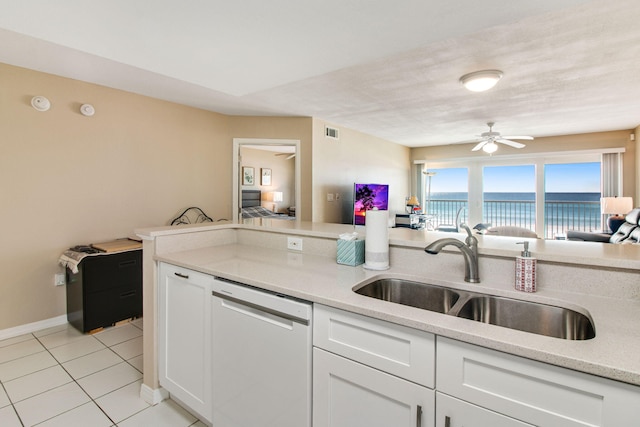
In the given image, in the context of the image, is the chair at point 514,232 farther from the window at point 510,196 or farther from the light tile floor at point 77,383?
the light tile floor at point 77,383

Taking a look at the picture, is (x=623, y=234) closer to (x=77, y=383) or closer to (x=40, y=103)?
(x=77, y=383)

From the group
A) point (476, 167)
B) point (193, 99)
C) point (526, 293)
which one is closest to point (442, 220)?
point (476, 167)

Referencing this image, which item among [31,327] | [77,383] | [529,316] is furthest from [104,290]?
A: [529,316]

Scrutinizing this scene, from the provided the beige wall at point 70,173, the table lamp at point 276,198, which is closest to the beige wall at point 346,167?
the beige wall at point 70,173

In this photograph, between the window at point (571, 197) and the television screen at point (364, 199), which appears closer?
the television screen at point (364, 199)

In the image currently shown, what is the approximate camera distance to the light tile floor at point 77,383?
1792mm

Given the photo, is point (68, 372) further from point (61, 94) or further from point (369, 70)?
point (369, 70)

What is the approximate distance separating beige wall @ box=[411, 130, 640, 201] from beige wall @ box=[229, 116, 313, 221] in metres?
4.14

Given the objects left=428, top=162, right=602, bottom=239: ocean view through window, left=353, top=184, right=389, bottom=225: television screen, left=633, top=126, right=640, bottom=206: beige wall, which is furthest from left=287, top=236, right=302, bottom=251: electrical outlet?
left=633, top=126, right=640, bottom=206: beige wall

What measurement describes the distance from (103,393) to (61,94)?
281cm

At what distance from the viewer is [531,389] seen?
82cm

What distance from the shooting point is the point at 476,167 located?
7.18 m

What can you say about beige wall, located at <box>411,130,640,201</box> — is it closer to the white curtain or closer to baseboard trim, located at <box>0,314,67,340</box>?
the white curtain

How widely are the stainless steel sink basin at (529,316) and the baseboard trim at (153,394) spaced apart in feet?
6.03
